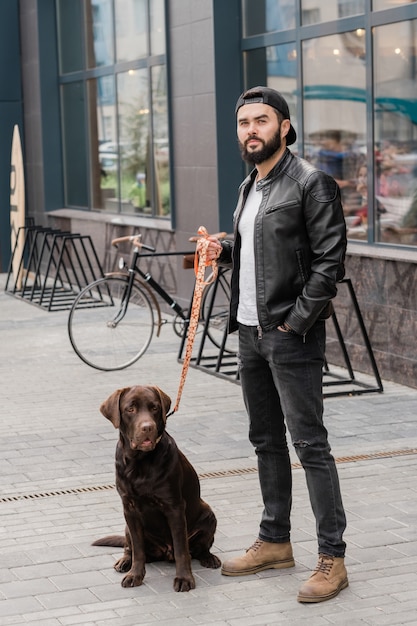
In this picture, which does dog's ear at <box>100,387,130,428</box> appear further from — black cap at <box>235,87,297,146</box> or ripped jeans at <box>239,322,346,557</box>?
black cap at <box>235,87,297,146</box>

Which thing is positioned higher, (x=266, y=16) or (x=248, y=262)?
(x=266, y=16)

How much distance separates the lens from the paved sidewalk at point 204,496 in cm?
475

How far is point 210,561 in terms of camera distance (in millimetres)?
5195

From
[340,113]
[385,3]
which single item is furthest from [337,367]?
[385,3]

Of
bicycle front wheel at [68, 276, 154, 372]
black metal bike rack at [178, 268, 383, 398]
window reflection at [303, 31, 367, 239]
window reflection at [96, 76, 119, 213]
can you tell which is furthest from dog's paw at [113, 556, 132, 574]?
window reflection at [96, 76, 119, 213]

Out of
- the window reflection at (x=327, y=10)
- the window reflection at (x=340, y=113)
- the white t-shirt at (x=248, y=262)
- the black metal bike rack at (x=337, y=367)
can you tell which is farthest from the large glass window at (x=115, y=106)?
the white t-shirt at (x=248, y=262)

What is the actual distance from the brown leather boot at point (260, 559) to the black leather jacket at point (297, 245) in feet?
3.27

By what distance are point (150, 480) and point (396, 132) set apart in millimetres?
5480

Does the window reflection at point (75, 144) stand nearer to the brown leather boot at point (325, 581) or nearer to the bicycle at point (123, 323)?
the bicycle at point (123, 323)

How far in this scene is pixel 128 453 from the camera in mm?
4891

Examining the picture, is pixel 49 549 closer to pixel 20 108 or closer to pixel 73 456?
pixel 73 456

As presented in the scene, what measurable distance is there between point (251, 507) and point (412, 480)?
993 millimetres

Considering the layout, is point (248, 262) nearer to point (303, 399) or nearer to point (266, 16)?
point (303, 399)

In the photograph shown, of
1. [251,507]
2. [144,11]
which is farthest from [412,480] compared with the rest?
[144,11]
